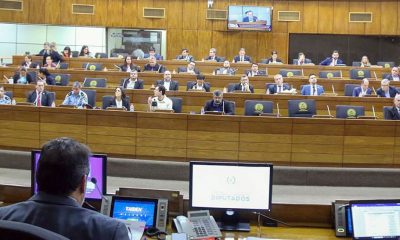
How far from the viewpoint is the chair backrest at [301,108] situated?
8.43 m

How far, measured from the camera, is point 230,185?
3242mm

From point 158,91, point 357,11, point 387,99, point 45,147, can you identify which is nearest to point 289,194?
point 158,91

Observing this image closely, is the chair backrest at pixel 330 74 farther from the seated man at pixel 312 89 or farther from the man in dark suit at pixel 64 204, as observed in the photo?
the man in dark suit at pixel 64 204

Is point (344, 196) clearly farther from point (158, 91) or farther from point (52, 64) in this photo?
point (52, 64)

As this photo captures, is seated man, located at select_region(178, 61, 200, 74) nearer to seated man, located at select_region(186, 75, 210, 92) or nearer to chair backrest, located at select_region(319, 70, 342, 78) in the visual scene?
seated man, located at select_region(186, 75, 210, 92)

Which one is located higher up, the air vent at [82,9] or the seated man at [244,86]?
the air vent at [82,9]

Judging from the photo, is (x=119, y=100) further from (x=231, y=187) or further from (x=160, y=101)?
(x=231, y=187)

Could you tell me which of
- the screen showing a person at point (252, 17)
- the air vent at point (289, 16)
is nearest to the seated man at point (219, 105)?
the screen showing a person at point (252, 17)

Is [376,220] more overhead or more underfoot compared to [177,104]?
more underfoot

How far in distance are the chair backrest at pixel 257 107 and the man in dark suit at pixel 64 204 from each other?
22.5 feet

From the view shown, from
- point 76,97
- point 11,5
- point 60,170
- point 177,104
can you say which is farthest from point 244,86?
point 11,5

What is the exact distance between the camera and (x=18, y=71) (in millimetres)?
10922

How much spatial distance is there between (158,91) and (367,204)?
19.2 feet

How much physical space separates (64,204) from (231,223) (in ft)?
6.23
